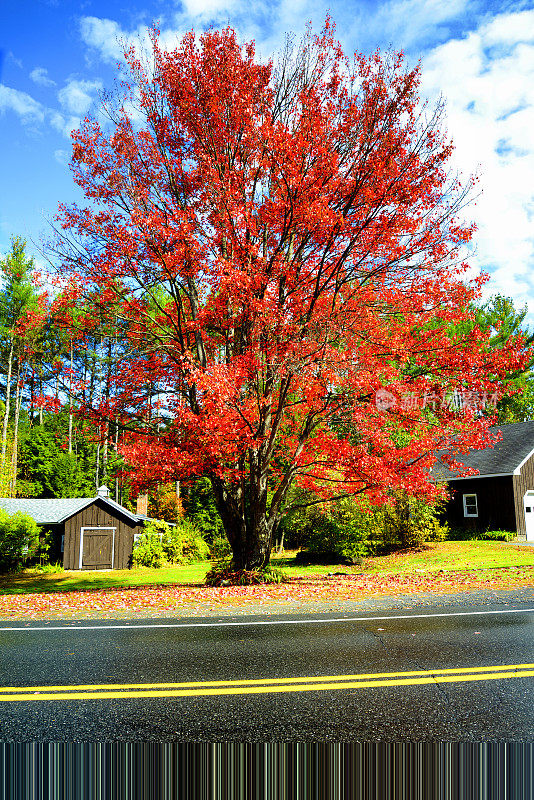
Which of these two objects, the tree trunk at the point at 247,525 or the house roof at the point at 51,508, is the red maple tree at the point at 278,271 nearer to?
the tree trunk at the point at 247,525

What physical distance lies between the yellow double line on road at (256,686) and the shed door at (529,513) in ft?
87.5

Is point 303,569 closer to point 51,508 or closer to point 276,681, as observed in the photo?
point 51,508

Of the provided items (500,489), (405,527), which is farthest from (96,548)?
(500,489)

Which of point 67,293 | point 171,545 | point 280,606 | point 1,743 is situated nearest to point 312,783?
point 1,743

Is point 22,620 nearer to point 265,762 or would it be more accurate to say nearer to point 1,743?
point 1,743

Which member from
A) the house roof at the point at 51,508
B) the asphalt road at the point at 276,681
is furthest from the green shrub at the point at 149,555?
the asphalt road at the point at 276,681

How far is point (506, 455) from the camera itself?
31422mm

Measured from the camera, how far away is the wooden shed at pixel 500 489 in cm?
2941

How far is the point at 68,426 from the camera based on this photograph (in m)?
45.3

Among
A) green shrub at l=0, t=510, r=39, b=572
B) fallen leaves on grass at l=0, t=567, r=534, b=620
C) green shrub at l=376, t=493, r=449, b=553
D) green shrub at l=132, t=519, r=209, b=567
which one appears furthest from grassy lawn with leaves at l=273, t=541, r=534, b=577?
green shrub at l=0, t=510, r=39, b=572

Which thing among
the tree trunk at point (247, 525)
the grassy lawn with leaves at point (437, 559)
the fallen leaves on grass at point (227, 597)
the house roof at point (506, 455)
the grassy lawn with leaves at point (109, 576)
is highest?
the house roof at point (506, 455)

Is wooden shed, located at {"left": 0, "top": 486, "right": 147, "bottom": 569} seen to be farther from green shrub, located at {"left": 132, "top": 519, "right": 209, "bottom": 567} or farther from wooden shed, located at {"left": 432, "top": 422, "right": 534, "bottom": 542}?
wooden shed, located at {"left": 432, "top": 422, "right": 534, "bottom": 542}

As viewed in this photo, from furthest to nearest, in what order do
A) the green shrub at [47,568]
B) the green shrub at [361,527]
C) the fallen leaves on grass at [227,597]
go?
the green shrub at [47,568], the green shrub at [361,527], the fallen leaves on grass at [227,597]

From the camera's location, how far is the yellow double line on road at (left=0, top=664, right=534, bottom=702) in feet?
15.6
